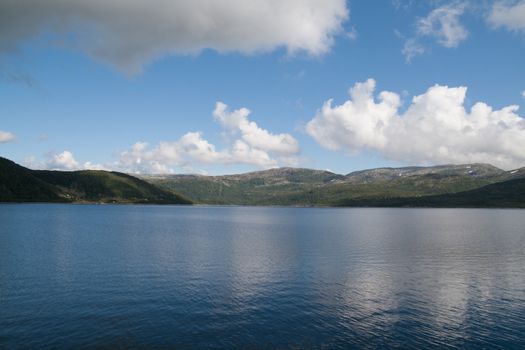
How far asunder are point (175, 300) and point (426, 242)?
102 metres

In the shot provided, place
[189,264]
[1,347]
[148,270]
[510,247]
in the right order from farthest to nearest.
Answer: [510,247] < [189,264] < [148,270] < [1,347]

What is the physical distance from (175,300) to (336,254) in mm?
55423

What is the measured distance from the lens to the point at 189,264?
8494 centimetres

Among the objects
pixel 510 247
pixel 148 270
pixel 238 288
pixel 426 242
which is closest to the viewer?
pixel 238 288

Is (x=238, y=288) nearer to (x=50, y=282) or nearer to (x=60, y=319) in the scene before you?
(x=60, y=319)

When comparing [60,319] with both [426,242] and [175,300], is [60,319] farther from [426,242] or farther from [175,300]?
[426,242]

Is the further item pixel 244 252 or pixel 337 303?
pixel 244 252

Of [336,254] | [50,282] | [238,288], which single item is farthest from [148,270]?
[336,254]

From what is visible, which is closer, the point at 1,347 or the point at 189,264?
the point at 1,347

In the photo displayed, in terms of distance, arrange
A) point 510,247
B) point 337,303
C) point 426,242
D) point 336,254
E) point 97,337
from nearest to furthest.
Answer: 1. point 97,337
2. point 337,303
3. point 336,254
4. point 510,247
5. point 426,242

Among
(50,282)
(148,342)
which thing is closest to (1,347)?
(148,342)

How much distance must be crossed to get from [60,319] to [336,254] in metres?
70.1

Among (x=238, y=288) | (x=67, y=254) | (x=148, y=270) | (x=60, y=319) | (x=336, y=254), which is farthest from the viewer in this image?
(x=336, y=254)

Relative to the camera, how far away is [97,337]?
42188 mm
